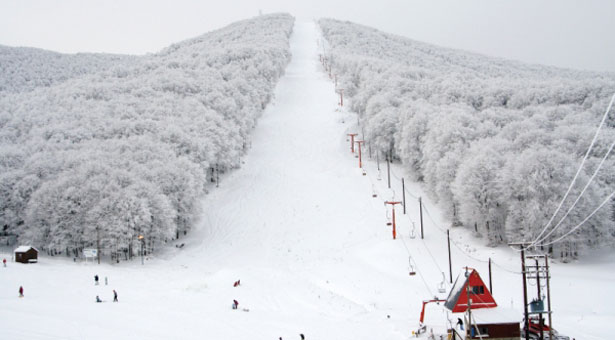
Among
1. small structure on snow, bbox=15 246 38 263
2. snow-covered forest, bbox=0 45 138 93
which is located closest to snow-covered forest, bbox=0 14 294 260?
small structure on snow, bbox=15 246 38 263

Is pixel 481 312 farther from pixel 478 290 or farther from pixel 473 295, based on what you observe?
pixel 478 290

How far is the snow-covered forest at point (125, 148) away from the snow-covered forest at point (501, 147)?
2356cm

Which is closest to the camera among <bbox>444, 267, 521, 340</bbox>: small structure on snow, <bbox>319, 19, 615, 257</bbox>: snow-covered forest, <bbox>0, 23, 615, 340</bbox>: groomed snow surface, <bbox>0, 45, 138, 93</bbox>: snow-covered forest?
<bbox>444, 267, 521, 340</bbox>: small structure on snow

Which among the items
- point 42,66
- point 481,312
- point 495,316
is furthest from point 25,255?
point 42,66

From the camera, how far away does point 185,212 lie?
52.9 meters

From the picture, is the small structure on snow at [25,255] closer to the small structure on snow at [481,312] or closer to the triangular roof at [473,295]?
the small structure on snow at [481,312]

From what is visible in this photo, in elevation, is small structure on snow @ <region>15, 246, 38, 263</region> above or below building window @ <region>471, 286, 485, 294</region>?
below

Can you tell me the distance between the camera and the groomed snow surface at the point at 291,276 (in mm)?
26500

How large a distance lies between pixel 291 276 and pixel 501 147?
2584 cm

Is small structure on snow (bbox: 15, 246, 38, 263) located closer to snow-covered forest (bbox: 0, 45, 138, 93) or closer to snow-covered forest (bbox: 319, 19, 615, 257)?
snow-covered forest (bbox: 319, 19, 615, 257)

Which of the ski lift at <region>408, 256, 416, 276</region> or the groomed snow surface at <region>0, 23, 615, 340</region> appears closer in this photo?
the groomed snow surface at <region>0, 23, 615, 340</region>

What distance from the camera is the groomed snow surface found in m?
26.5

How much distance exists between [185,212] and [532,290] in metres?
34.0

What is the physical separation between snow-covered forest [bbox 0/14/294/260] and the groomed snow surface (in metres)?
3.20
